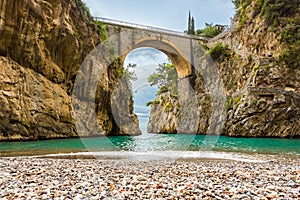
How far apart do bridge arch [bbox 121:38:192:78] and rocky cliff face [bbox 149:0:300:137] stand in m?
6.91

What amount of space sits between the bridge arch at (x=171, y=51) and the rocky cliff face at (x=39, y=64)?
11.9 metres

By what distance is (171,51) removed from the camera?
3759cm

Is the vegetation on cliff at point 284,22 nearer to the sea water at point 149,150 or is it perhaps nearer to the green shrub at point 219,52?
the green shrub at point 219,52

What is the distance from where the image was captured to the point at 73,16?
22125mm

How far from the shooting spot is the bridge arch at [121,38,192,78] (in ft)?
111

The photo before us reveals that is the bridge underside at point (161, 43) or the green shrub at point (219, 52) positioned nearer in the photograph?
the bridge underside at point (161, 43)

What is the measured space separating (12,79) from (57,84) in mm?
3855

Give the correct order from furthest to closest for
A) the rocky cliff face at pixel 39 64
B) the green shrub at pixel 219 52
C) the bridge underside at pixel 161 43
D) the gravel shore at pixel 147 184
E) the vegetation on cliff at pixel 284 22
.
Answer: the green shrub at pixel 219 52 < the bridge underside at pixel 161 43 < the vegetation on cliff at pixel 284 22 < the rocky cliff face at pixel 39 64 < the gravel shore at pixel 147 184

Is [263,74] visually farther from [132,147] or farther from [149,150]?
[149,150]

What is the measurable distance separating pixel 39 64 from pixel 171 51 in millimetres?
23191

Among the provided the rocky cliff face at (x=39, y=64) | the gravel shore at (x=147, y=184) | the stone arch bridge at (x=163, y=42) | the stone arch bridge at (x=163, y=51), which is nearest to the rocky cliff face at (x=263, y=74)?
the stone arch bridge at (x=163, y=51)

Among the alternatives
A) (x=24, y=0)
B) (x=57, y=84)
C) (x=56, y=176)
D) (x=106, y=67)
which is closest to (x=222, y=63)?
(x=106, y=67)

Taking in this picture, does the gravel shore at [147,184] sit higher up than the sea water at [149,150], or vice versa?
the gravel shore at [147,184]

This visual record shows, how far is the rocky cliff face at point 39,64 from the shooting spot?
1566cm
